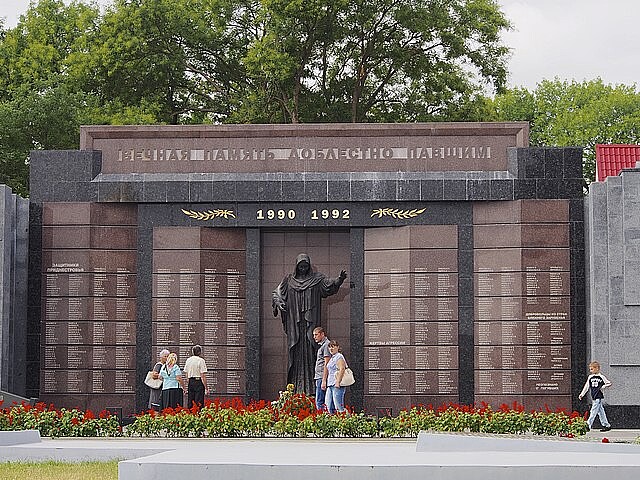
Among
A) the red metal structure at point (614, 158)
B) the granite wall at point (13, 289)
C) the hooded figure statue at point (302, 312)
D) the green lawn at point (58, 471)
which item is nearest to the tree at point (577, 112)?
the red metal structure at point (614, 158)

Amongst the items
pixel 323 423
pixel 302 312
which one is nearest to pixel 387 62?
pixel 302 312

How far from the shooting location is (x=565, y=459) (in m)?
11.3

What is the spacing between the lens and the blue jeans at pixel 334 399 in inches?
933

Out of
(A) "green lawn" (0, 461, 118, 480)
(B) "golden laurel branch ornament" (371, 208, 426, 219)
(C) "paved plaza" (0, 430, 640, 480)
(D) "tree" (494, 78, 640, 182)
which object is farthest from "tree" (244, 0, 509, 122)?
(C) "paved plaza" (0, 430, 640, 480)

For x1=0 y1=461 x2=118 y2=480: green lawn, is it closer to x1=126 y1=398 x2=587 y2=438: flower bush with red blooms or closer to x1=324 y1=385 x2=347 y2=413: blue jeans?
x1=126 y1=398 x2=587 y2=438: flower bush with red blooms

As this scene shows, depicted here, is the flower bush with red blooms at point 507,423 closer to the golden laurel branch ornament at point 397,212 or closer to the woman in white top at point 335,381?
the woman in white top at point 335,381

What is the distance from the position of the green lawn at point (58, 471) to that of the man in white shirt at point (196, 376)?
7619mm

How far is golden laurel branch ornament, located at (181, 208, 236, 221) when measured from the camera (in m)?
26.7

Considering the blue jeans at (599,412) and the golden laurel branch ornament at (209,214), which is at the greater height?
the golden laurel branch ornament at (209,214)

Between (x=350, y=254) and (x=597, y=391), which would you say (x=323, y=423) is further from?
(x=350, y=254)

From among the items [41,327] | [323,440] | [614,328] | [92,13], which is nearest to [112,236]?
[41,327]

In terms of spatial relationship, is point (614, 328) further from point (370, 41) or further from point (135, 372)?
point (370, 41)

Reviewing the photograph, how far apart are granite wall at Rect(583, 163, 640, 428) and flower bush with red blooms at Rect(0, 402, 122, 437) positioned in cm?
995

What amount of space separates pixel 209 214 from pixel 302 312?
299 cm
